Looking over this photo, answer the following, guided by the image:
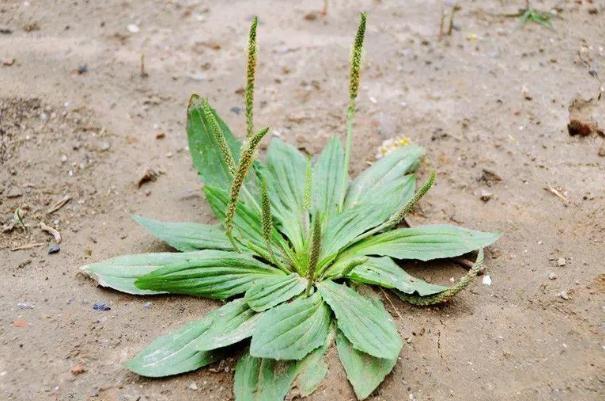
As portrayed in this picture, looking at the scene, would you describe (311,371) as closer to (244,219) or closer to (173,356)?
(173,356)

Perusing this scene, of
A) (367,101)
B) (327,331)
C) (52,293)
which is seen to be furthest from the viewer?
(367,101)

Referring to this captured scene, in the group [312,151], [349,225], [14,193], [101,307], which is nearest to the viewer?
[101,307]

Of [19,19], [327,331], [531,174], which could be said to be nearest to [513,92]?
[531,174]

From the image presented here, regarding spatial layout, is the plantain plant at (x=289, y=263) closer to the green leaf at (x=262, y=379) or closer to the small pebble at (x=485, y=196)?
the green leaf at (x=262, y=379)

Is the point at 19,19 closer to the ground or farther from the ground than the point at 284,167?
farther from the ground

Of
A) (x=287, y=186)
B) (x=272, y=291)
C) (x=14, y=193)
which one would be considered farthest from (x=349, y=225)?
(x=14, y=193)

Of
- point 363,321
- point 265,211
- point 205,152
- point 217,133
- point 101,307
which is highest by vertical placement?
point 217,133

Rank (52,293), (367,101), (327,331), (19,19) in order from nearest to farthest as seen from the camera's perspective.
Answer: (327,331), (52,293), (367,101), (19,19)

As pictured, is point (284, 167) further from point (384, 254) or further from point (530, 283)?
point (530, 283)
